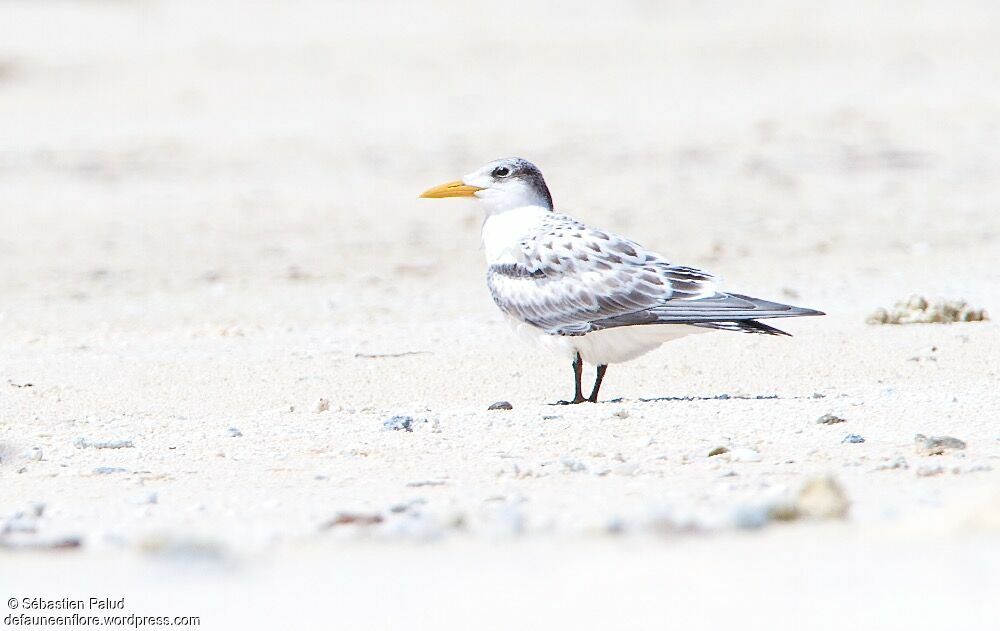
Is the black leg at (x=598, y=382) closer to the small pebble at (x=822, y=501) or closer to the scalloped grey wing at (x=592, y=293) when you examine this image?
the scalloped grey wing at (x=592, y=293)

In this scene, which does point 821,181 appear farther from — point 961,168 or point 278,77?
point 278,77

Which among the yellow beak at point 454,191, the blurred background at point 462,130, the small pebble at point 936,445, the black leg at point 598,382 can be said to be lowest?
the small pebble at point 936,445

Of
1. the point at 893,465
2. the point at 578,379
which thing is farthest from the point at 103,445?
the point at 893,465

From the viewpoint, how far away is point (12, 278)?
10.6 metres

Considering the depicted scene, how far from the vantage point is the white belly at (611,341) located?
6.14 metres

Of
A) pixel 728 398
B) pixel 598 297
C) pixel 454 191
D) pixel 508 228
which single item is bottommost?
pixel 728 398

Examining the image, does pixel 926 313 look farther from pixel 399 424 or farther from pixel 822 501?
pixel 822 501

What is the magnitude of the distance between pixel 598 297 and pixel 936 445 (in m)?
1.54

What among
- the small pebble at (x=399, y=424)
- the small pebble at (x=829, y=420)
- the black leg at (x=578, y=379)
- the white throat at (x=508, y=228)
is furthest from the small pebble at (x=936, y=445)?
the white throat at (x=508, y=228)

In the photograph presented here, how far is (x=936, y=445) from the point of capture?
5004 millimetres

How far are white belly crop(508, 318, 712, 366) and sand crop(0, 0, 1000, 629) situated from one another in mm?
267

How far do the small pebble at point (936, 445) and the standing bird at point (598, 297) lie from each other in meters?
0.85

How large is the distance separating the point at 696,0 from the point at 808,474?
19281mm

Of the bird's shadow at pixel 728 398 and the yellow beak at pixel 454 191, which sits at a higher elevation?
the yellow beak at pixel 454 191
